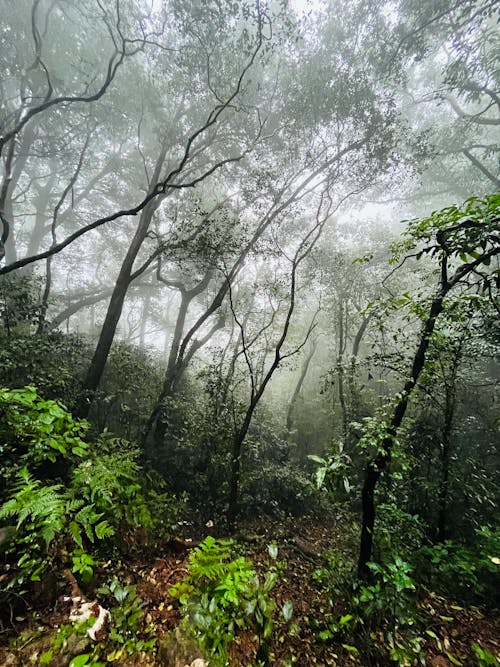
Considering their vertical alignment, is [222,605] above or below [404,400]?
below

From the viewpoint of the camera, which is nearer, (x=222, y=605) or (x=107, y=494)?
(x=222, y=605)

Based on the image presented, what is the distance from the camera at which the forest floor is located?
2041mm

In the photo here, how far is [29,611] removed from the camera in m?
2.19

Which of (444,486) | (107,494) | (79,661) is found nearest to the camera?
(79,661)

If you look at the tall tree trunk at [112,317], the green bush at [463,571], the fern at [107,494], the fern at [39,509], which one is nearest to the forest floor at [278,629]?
the green bush at [463,571]

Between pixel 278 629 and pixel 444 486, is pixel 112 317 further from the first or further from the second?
pixel 444 486

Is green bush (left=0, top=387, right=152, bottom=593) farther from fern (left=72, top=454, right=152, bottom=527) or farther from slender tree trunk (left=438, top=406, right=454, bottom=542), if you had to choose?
slender tree trunk (left=438, top=406, right=454, bottom=542)

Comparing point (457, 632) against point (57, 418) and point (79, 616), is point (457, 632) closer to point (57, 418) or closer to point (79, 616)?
point (79, 616)

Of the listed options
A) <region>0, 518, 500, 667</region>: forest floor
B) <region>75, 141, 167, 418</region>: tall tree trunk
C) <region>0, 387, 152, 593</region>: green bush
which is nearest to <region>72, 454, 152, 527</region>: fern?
<region>0, 387, 152, 593</region>: green bush

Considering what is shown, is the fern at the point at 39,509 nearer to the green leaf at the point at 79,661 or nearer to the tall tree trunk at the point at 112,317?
the green leaf at the point at 79,661

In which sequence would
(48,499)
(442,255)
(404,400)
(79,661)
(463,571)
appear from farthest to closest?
(463,571)
(404,400)
(442,255)
(48,499)
(79,661)

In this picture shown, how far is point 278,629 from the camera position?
284cm

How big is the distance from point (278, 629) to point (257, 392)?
3101mm

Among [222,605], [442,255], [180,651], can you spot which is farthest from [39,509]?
[442,255]
